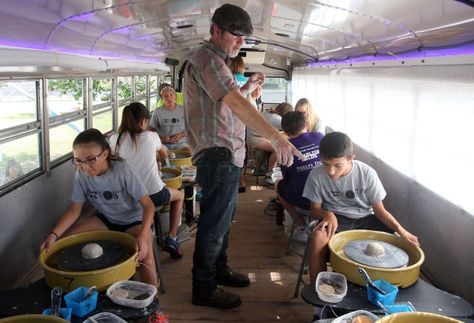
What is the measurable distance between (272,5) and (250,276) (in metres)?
2.33

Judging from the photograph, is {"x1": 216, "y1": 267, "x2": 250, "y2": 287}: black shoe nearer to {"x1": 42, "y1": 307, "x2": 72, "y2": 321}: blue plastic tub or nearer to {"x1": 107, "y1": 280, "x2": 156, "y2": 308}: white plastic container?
{"x1": 107, "y1": 280, "x2": 156, "y2": 308}: white plastic container

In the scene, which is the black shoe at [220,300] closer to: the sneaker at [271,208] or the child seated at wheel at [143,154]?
the child seated at wheel at [143,154]

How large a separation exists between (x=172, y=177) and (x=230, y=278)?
1.25 meters

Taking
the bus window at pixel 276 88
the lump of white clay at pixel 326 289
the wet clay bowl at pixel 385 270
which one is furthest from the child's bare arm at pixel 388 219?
the bus window at pixel 276 88

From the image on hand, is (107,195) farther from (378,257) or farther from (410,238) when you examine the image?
(410,238)

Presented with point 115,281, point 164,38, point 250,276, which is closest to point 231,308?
point 250,276

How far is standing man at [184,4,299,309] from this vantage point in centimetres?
220

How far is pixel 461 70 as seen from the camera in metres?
2.48

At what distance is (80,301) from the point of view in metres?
1.82

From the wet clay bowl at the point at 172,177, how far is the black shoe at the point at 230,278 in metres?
1.04

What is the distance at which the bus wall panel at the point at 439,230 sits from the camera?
99.0 inches

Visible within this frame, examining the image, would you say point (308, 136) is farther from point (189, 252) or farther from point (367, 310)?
point (367, 310)

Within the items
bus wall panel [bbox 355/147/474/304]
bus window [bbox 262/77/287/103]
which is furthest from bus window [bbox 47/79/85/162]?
bus window [bbox 262/77/287/103]

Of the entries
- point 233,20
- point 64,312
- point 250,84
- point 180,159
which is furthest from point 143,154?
point 64,312
